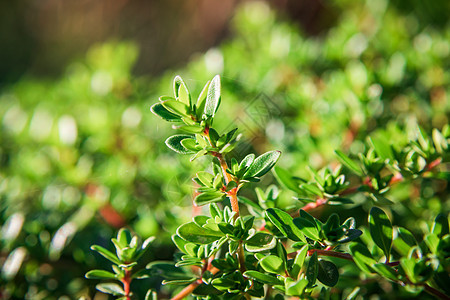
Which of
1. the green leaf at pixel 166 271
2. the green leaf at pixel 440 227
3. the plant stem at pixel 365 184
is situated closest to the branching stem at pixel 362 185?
the plant stem at pixel 365 184

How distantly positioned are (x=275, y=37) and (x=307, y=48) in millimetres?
132

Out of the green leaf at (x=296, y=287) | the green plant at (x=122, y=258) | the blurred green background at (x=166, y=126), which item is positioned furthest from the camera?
the blurred green background at (x=166, y=126)

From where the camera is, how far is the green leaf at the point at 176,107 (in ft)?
1.51

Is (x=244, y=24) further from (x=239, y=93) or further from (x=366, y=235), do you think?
(x=366, y=235)

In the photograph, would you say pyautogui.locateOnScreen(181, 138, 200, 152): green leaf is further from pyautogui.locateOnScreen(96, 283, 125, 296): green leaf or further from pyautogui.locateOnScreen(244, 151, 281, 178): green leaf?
pyautogui.locateOnScreen(96, 283, 125, 296): green leaf

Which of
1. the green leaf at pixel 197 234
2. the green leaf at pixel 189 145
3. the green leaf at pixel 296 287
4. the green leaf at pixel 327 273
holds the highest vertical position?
the green leaf at pixel 189 145

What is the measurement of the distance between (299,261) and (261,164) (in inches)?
5.3

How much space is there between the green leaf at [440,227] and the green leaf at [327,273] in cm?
15

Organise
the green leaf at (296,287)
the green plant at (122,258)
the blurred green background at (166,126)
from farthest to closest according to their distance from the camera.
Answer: the blurred green background at (166,126), the green plant at (122,258), the green leaf at (296,287)

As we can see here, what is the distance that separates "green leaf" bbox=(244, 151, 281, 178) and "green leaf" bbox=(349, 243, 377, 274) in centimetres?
16

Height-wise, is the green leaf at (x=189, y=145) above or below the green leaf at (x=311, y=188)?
above

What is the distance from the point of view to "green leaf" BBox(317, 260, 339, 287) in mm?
497

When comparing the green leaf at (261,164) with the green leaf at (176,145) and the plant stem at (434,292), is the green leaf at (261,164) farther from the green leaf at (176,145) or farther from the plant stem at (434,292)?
the plant stem at (434,292)

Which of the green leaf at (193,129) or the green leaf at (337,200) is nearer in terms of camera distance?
the green leaf at (193,129)
